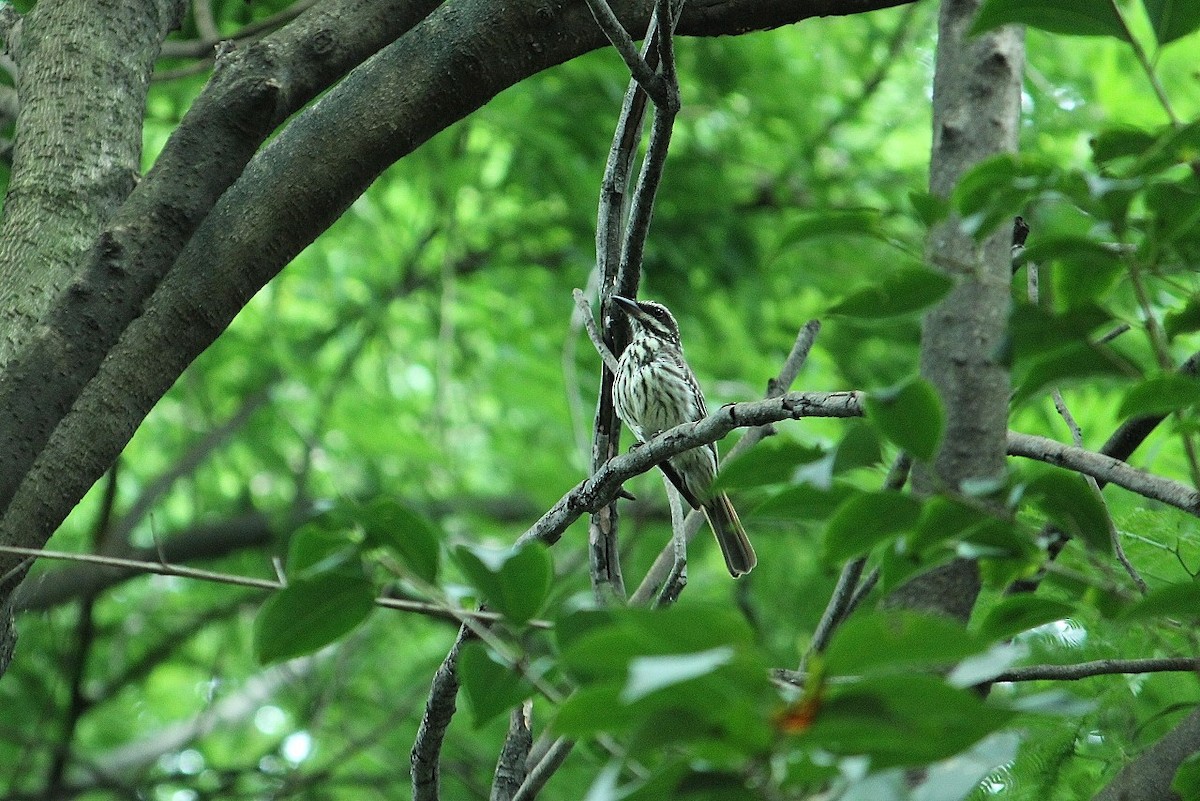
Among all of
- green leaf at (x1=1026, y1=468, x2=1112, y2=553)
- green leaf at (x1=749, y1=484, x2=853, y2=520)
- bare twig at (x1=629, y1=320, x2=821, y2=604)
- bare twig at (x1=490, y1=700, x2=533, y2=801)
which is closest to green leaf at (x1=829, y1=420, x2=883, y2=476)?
green leaf at (x1=749, y1=484, x2=853, y2=520)

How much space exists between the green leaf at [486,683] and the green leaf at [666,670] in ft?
1.61

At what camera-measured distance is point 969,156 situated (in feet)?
10.5

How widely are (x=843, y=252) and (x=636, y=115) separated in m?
4.60

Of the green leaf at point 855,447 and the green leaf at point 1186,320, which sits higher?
the green leaf at point 1186,320

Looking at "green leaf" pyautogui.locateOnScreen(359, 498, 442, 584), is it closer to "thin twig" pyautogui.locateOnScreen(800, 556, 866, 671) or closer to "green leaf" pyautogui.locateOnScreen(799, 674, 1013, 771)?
"green leaf" pyautogui.locateOnScreen(799, 674, 1013, 771)

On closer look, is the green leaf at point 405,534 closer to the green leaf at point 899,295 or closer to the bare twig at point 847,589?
the green leaf at point 899,295

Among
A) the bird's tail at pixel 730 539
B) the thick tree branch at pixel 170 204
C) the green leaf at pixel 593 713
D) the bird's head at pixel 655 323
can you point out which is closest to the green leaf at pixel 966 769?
the green leaf at pixel 593 713

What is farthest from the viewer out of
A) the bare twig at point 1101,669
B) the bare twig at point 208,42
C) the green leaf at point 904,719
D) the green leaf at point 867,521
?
the bare twig at point 208,42

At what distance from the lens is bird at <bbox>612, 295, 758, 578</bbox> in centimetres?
558

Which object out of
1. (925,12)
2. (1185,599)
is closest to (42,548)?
(1185,599)

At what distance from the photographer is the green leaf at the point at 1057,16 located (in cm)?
145

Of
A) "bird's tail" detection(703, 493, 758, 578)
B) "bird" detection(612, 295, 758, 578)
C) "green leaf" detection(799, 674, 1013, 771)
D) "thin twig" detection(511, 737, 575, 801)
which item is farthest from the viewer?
"bird" detection(612, 295, 758, 578)

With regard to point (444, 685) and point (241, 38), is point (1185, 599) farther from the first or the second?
point (241, 38)

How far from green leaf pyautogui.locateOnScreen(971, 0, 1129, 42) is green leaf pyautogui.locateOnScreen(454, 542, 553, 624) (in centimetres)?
82
